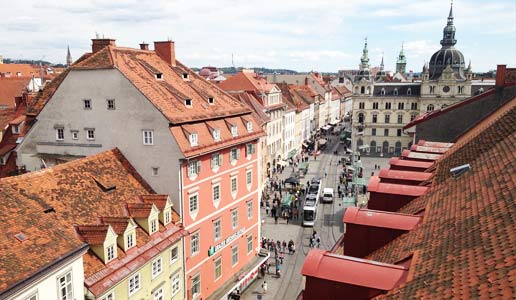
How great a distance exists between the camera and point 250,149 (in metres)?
33.4

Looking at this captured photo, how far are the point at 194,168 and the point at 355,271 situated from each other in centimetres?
1942

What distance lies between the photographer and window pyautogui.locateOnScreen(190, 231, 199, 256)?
2669cm

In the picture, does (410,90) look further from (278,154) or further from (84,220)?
(84,220)

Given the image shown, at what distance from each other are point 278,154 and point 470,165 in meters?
58.5

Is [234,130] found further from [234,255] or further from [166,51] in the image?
[234,255]

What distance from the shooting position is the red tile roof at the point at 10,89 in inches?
2589

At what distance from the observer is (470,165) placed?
13.1 m

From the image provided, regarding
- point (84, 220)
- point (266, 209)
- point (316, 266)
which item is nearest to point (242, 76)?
point (266, 209)

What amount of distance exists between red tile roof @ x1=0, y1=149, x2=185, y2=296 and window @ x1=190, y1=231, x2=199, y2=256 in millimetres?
1759

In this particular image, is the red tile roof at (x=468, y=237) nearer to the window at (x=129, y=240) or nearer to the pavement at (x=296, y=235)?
the pavement at (x=296, y=235)

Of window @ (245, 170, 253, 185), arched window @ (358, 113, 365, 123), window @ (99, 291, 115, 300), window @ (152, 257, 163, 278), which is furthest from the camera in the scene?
arched window @ (358, 113, 365, 123)

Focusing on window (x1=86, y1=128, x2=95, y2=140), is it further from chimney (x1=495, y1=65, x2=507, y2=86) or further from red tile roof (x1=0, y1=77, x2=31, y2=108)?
red tile roof (x1=0, y1=77, x2=31, y2=108)

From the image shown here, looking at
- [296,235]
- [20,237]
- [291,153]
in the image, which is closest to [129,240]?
[20,237]

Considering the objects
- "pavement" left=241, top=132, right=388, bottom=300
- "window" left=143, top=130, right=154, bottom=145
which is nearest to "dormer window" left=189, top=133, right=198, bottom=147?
"window" left=143, top=130, right=154, bottom=145
